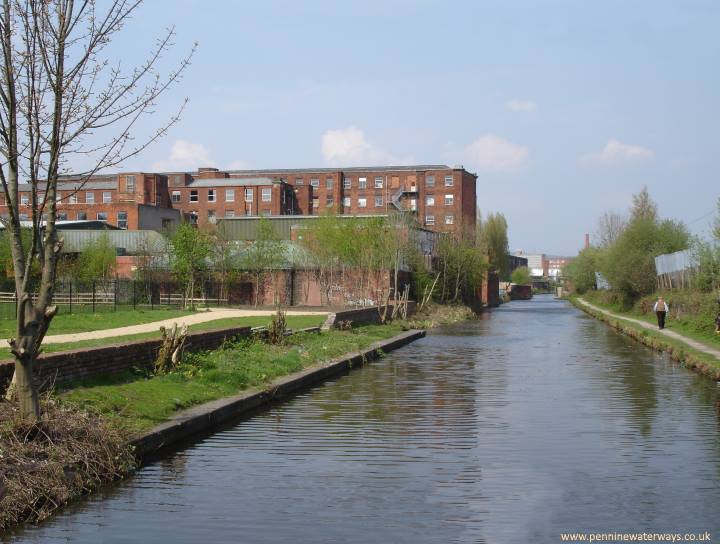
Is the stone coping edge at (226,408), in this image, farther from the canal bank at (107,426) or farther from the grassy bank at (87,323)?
the grassy bank at (87,323)

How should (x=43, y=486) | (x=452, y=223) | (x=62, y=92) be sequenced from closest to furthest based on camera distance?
(x=43, y=486)
(x=62, y=92)
(x=452, y=223)

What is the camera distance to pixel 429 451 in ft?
41.6

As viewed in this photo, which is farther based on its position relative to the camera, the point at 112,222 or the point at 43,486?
the point at 112,222

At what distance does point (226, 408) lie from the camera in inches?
589

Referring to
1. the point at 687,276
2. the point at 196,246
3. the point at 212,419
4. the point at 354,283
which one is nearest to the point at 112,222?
the point at 196,246

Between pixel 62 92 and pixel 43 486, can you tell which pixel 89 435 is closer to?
pixel 43 486

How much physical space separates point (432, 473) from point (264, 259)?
164ft

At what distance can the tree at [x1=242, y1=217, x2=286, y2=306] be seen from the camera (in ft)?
199

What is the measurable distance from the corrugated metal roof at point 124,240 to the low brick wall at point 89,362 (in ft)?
150

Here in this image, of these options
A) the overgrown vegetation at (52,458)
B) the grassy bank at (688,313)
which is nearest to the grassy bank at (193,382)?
the overgrown vegetation at (52,458)

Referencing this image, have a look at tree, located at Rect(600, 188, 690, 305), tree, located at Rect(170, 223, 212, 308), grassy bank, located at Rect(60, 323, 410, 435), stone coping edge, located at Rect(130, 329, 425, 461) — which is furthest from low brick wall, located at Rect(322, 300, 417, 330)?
tree, located at Rect(600, 188, 690, 305)

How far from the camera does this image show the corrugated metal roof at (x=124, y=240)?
6378 cm

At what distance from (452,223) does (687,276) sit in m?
62.2

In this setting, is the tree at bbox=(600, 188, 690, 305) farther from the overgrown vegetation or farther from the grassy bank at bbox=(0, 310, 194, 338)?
the overgrown vegetation
